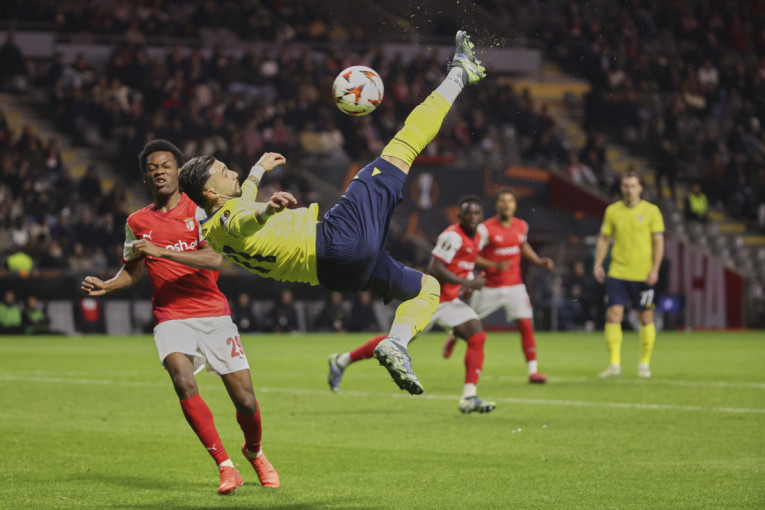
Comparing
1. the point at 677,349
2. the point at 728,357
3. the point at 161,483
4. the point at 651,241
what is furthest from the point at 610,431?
the point at 677,349

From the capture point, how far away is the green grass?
7.05 meters

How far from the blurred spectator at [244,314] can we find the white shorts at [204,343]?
17.5m

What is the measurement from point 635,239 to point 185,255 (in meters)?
9.19

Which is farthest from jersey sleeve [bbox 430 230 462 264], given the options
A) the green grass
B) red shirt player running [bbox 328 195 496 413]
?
the green grass

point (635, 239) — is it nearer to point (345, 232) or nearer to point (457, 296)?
point (457, 296)

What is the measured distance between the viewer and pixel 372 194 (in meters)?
6.77

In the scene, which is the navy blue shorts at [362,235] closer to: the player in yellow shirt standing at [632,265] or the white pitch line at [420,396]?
the white pitch line at [420,396]

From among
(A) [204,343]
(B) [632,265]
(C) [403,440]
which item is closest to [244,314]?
(B) [632,265]

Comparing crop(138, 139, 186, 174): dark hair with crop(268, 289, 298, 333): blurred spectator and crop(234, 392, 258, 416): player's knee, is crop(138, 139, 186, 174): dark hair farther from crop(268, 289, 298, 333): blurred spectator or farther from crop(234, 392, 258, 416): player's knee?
crop(268, 289, 298, 333): blurred spectator

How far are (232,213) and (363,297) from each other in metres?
18.6

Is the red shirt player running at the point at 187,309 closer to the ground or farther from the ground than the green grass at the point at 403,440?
farther from the ground

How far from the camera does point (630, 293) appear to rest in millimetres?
15320

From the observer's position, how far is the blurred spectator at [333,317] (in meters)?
25.7

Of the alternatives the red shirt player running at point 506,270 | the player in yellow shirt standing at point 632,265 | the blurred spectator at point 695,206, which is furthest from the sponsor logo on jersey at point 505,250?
the blurred spectator at point 695,206
